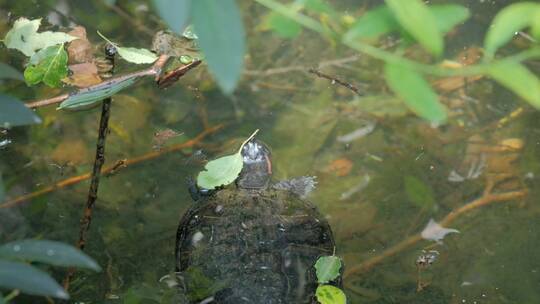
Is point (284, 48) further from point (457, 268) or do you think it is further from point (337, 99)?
point (457, 268)

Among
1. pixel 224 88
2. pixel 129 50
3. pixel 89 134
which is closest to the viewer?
pixel 224 88

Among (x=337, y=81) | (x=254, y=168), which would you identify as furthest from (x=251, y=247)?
(x=337, y=81)

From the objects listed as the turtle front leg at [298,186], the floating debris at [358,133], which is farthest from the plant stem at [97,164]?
the floating debris at [358,133]

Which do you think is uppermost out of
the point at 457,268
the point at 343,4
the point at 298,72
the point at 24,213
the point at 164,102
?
the point at 343,4

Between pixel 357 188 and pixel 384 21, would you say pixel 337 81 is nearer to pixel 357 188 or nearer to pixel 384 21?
pixel 357 188

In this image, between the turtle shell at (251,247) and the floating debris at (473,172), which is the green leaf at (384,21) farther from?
the floating debris at (473,172)

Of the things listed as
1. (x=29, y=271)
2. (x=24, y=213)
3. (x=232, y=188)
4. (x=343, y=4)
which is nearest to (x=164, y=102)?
(x=232, y=188)
